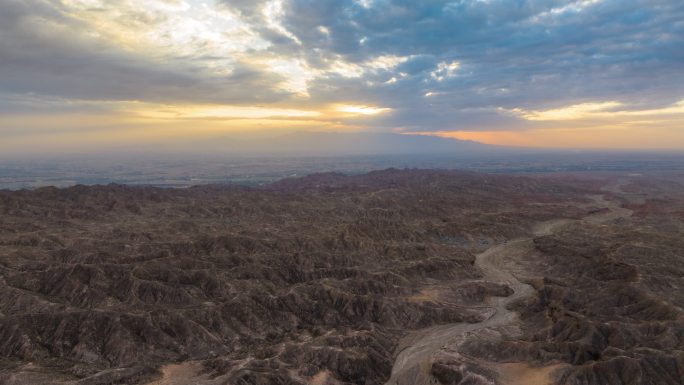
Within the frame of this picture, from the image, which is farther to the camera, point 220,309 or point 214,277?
point 214,277

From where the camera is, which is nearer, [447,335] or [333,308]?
[447,335]

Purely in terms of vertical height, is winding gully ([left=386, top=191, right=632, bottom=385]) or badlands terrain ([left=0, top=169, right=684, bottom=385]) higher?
badlands terrain ([left=0, top=169, right=684, bottom=385])

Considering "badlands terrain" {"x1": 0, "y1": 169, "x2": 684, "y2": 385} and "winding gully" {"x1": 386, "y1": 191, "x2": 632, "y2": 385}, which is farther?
"winding gully" {"x1": 386, "y1": 191, "x2": 632, "y2": 385}

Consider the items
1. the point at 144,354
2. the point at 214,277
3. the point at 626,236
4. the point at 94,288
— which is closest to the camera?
the point at 144,354

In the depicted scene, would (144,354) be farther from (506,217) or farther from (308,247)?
(506,217)

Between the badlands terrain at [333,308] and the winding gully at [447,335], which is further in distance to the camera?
the winding gully at [447,335]

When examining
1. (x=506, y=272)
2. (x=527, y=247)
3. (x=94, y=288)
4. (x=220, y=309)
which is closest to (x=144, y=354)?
(x=220, y=309)

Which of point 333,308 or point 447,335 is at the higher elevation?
point 333,308

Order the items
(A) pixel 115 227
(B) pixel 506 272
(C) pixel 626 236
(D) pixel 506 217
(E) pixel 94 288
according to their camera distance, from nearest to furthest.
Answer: (E) pixel 94 288, (B) pixel 506 272, (C) pixel 626 236, (A) pixel 115 227, (D) pixel 506 217
